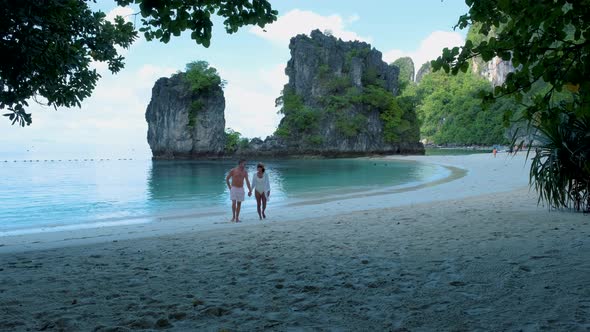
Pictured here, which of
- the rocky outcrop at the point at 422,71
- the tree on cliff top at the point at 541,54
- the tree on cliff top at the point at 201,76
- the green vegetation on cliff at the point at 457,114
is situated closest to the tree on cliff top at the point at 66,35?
the tree on cliff top at the point at 541,54

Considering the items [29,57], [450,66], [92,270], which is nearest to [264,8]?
[450,66]

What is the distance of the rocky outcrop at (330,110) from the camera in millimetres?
70125

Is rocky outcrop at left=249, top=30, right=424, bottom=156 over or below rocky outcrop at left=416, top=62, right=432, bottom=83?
below

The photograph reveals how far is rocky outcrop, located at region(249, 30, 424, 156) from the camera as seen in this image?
70.1 metres

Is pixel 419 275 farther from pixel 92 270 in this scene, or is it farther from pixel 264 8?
pixel 92 270

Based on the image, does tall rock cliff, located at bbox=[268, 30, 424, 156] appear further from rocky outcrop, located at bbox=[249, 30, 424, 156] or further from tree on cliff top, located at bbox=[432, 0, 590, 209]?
tree on cliff top, located at bbox=[432, 0, 590, 209]

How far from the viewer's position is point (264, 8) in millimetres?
4086

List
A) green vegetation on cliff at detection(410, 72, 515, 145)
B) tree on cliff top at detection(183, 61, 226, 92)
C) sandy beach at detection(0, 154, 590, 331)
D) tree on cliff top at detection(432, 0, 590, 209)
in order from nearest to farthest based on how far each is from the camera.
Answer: tree on cliff top at detection(432, 0, 590, 209) < sandy beach at detection(0, 154, 590, 331) < tree on cliff top at detection(183, 61, 226, 92) < green vegetation on cliff at detection(410, 72, 515, 145)

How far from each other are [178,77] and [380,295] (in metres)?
71.7

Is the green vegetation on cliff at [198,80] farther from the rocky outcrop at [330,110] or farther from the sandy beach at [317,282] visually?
the sandy beach at [317,282]

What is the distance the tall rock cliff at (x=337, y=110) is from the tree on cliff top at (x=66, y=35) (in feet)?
210

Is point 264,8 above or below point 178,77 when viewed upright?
below

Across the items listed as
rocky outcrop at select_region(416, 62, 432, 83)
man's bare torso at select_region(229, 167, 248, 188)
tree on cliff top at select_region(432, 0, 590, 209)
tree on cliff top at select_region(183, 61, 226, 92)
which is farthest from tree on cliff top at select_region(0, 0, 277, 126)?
rocky outcrop at select_region(416, 62, 432, 83)

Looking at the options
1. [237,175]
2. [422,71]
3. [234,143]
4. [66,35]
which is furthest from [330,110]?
[422,71]
